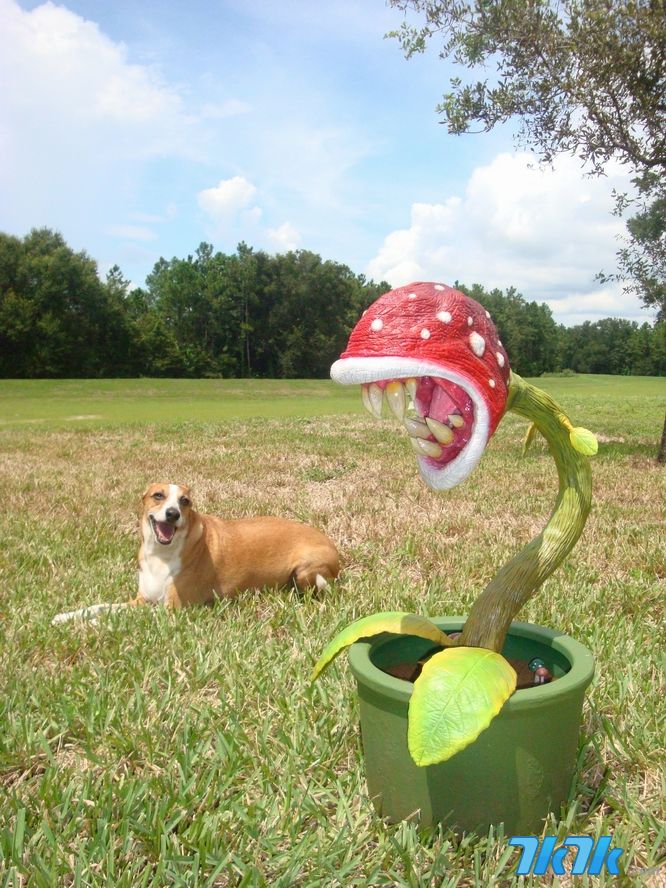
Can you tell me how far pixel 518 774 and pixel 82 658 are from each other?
199cm

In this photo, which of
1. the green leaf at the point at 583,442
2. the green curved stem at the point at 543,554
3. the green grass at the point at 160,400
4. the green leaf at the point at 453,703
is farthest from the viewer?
the green grass at the point at 160,400

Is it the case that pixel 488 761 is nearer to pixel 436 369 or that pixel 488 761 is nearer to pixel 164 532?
pixel 436 369

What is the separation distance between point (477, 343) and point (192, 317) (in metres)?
56.0

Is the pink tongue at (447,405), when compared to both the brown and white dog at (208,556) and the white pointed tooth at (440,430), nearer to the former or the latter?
the white pointed tooth at (440,430)

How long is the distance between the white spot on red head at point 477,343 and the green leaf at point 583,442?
390mm

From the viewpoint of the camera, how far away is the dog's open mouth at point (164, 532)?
143 inches

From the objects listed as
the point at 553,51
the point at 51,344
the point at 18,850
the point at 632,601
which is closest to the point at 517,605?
the point at 18,850

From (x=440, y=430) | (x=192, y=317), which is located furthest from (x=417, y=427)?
(x=192, y=317)

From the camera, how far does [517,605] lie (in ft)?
6.40

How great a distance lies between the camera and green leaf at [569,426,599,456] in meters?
1.78

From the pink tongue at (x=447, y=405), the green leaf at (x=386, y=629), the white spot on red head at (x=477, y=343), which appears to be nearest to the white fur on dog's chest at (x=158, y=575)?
the green leaf at (x=386, y=629)

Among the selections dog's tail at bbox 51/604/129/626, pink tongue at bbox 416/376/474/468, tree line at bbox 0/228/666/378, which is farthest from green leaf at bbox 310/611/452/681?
tree line at bbox 0/228/666/378

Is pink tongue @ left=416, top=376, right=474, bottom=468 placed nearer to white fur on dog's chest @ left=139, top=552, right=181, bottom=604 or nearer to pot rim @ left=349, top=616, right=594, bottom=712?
pot rim @ left=349, top=616, right=594, bottom=712

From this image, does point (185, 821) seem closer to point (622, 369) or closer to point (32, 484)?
point (32, 484)
